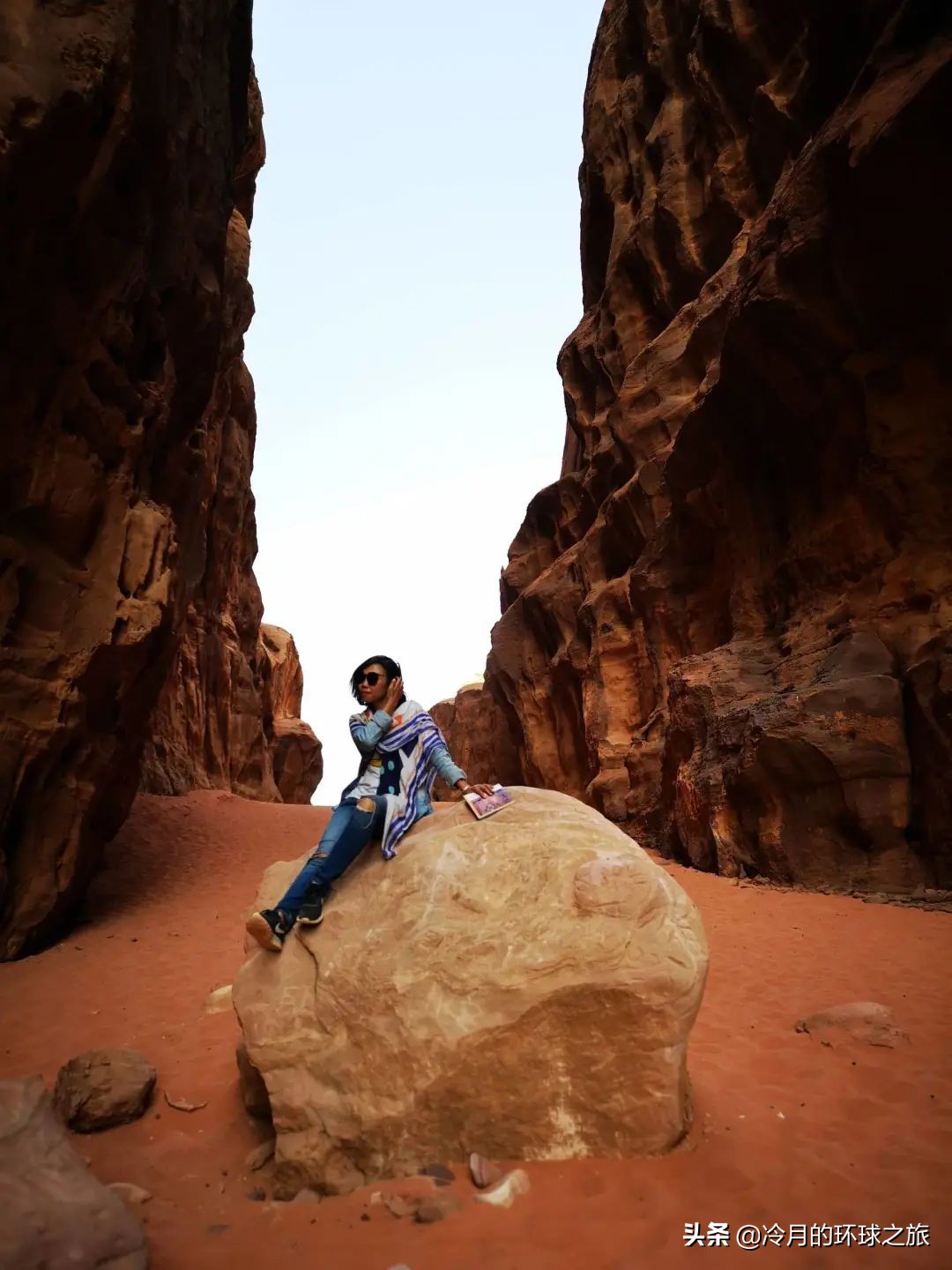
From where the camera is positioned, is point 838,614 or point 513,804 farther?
point 838,614

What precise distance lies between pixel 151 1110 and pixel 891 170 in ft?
43.2

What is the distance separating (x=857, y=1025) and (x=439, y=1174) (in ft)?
11.4

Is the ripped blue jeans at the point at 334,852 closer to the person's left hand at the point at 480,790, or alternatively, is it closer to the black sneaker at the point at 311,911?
the black sneaker at the point at 311,911

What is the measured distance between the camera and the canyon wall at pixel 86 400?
25.7ft

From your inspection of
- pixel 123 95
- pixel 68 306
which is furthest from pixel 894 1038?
pixel 123 95

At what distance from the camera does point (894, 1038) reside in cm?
504

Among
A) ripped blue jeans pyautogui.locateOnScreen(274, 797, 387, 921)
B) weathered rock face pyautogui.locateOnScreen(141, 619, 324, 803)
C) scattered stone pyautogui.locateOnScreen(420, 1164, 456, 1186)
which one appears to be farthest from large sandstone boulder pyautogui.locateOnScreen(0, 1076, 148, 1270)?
weathered rock face pyautogui.locateOnScreen(141, 619, 324, 803)

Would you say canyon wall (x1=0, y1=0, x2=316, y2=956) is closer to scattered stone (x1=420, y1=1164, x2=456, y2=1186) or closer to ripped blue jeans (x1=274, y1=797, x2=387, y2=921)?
ripped blue jeans (x1=274, y1=797, x2=387, y2=921)

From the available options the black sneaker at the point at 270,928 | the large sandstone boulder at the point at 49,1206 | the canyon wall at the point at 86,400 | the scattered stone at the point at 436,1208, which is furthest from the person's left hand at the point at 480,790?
the canyon wall at the point at 86,400

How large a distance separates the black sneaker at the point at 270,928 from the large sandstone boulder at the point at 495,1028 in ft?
1.24

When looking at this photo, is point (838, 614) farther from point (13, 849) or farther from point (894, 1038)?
point (13, 849)

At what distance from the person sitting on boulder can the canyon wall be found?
5.76m

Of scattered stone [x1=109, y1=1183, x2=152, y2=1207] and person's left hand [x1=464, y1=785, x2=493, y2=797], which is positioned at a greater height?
person's left hand [x1=464, y1=785, x2=493, y2=797]

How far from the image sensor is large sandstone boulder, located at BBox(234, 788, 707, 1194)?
3.60 m
